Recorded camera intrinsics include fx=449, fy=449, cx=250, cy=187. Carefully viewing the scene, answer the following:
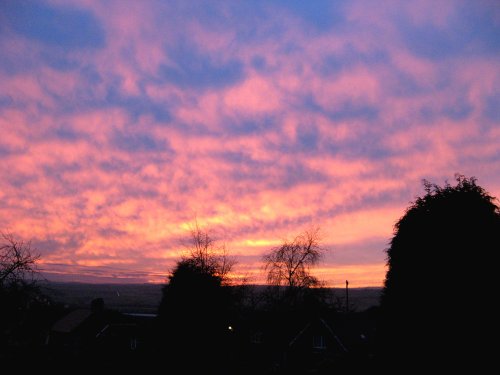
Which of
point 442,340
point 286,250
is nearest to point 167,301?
point 442,340

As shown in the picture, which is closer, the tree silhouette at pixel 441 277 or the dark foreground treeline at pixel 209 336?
the tree silhouette at pixel 441 277

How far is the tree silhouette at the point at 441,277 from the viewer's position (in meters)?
13.2

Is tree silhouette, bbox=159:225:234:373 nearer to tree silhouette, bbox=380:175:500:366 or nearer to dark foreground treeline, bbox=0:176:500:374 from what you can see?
dark foreground treeline, bbox=0:176:500:374

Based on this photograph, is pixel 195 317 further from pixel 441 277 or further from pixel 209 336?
pixel 441 277

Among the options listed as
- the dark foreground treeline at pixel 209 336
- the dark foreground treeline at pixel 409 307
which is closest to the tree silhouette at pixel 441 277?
the dark foreground treeline at pixel 409 307

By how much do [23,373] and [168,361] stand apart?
5.84 metres

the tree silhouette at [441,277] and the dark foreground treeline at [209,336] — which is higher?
the tree silhouette at [441,277]

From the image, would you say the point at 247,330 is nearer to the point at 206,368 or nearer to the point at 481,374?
the point at 206,368

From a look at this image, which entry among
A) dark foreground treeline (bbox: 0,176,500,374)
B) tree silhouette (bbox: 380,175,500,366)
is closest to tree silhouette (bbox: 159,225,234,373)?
dark foreground treeline (bbox: 0,176,500,374)

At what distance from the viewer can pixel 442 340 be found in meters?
13.4

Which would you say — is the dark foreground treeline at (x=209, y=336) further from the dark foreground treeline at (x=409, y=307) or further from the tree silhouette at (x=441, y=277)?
the tree silhouette at (x=441, y=277)

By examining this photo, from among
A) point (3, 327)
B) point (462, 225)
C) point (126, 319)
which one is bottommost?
point (126, 319)

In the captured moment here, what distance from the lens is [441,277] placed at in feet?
45.0

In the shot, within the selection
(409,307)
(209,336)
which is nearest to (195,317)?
(209,336)
